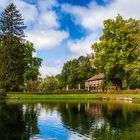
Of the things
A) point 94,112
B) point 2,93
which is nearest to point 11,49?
point 2,93

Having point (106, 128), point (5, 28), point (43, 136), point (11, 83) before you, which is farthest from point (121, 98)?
point (43, 136)

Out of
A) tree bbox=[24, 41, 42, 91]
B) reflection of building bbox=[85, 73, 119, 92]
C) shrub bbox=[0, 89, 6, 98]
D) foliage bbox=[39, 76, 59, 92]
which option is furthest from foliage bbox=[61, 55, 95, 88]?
shrub bbox=[0, 89, 6, 98]

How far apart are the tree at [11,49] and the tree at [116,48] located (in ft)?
60.4

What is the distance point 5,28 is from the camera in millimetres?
86875

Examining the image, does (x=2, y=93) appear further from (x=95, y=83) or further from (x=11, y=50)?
(x=95, y=83)

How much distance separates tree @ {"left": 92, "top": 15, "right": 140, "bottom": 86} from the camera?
264 ft

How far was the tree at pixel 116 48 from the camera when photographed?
80.4 meters

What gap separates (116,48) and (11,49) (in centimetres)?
2484

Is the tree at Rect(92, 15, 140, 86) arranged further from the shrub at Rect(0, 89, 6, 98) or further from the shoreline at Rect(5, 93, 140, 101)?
the shrub at Rect(0, 89, 6, 98)

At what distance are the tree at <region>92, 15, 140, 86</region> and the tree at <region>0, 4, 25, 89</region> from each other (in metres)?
18.4

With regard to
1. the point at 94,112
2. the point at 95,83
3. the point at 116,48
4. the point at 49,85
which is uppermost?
the point at 116,48

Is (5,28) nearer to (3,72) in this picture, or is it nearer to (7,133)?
(3,72)

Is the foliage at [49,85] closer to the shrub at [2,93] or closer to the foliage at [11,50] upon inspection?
the foliage at [11,50]

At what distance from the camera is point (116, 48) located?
82.6m
